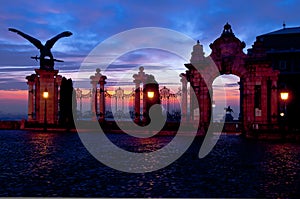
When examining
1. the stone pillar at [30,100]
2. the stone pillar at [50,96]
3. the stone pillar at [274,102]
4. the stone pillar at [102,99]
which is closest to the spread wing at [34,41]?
the stone pillar at [50,96]

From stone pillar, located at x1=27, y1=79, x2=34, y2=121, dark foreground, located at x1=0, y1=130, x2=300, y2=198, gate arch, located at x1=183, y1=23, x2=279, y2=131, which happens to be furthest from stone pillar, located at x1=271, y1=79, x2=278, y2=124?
stone pillar, located at x1=27, y1=79, x2=34, y2=121

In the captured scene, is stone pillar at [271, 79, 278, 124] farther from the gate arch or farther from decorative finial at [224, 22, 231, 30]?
decorative finial at [224, 22, 231, 30]

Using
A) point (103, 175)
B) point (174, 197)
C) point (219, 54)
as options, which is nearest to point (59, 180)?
point (103, 175)

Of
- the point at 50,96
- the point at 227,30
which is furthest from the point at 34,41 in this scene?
the point at 227,30

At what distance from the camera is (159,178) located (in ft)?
38.0

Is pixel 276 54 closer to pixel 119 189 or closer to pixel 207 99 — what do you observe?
pixel 207 99

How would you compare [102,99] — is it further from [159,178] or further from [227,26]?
[159,178]

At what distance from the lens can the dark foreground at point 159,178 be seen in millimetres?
9578

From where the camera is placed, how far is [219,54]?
1208 inches

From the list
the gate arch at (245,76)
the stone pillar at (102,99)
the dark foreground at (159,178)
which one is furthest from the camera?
the stone pillar at (102,99)

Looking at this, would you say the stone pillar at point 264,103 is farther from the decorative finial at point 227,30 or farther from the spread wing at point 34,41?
the spread wing at point 34,41

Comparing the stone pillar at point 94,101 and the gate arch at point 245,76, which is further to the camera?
the stone pillar at point 94,101

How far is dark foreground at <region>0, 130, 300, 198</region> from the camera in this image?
958 cm

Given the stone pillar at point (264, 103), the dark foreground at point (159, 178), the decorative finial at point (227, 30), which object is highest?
the decorative finial at point (227, 30)
